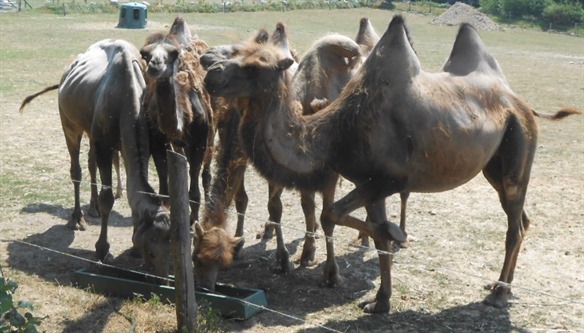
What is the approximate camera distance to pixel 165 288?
6586 mm

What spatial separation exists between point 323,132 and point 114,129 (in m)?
2.28

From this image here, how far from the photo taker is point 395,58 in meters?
6.58

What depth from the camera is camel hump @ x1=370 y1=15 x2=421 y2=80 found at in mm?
6516

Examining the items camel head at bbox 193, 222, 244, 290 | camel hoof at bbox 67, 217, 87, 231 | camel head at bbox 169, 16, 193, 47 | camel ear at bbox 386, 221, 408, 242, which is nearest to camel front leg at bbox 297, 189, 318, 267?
camel head at bbox 193, 222, 244, 290

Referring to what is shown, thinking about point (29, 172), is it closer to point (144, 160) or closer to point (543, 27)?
point (144, 160)

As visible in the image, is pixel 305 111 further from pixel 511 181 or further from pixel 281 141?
pixel 511 181

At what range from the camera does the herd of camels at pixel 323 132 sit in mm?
6238

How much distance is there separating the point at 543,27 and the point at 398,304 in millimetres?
55938

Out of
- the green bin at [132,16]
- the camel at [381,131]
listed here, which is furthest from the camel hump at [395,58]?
the green bin at [132,16]

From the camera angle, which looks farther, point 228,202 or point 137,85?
point 137,85

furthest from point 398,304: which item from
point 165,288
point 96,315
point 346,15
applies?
point 346,15

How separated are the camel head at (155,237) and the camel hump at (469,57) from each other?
2.87 metres

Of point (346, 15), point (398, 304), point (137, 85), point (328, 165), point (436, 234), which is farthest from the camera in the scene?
point (346, 15)

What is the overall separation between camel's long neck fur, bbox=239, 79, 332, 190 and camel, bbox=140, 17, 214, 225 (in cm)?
116
